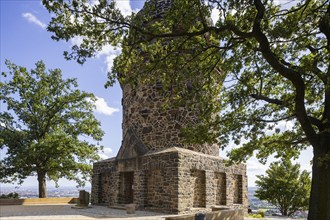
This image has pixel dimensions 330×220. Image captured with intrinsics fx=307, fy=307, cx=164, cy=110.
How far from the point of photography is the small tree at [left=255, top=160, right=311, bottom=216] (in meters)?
26.3

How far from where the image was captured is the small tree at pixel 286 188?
2628cm

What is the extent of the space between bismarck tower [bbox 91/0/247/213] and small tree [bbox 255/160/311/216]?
28.5 ft

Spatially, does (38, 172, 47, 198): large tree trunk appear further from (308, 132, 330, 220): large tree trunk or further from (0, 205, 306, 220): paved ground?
(308, 132, 330, 220): large tree trunk

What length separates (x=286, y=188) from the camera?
26672 millimetres

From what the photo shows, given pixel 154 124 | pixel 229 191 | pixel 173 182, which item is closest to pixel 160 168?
pixel 173 182

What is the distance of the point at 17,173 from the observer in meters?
→ 20.0

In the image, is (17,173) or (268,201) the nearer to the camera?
(17,173)

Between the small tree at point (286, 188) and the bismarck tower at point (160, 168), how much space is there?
868 centimetres

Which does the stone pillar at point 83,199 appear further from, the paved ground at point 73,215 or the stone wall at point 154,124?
the stone wall at point 154,124

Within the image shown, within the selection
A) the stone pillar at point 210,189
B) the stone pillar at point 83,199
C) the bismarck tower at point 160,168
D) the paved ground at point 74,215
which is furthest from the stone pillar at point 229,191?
the stone pillar at point 83,199

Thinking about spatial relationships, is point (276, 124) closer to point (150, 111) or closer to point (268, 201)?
point (150, 111)

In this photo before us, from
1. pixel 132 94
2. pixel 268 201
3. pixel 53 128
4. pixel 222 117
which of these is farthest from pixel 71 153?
pixel 268 201

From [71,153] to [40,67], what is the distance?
21.8ft

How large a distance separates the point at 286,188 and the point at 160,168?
646 inches
